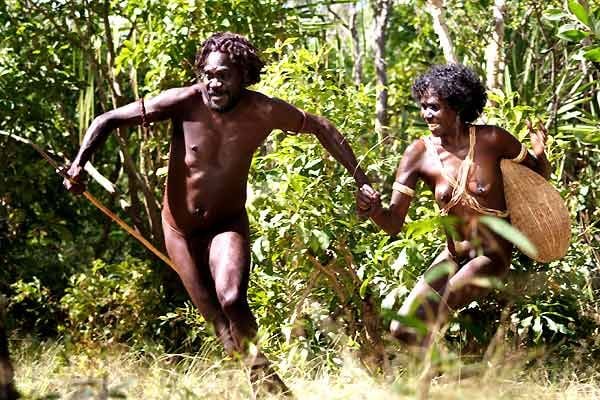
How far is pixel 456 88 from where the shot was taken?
5.04m

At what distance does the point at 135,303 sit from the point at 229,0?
7.54 feet

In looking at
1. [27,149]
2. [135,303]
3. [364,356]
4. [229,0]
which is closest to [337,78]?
[229,0]

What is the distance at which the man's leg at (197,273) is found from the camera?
500 cm

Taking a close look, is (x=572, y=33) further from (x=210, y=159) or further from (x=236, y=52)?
(x=210, y=159)

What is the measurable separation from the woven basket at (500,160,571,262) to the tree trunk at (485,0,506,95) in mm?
2339

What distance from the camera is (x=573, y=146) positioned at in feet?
26.1

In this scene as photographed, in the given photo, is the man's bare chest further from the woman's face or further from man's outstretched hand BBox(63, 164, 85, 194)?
the woman's face

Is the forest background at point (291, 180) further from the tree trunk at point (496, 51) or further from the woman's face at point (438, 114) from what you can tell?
the woman's face at point (438, 114)

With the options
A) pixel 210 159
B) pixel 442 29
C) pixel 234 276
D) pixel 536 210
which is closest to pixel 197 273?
pixel 234 276

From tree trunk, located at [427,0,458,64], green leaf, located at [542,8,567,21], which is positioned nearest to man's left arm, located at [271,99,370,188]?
green leaf, located at [542,8,567,21]

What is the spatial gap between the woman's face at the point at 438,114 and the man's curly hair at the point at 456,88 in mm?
19

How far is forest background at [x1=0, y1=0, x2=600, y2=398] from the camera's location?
19.6ft

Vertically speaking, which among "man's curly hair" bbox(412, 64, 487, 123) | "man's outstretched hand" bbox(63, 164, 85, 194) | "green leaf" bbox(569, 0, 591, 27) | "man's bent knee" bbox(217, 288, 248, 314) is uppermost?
"green leaf" bbox(569, 0, 591, 27)

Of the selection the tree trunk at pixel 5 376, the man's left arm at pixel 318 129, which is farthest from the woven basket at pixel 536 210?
the tree trunk at pixel 5 376
